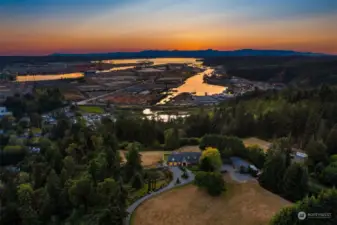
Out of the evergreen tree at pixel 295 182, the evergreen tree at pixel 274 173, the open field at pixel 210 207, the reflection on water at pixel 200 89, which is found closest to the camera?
the open field at pixel 210 207

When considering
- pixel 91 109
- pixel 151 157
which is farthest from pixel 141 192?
pixel 91 109

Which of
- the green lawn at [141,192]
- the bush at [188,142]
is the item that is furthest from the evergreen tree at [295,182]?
the bush at [188,142]

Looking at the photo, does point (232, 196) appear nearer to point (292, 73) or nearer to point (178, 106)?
point (178, 106)

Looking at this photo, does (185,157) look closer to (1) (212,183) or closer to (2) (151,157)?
(2) (151,157)

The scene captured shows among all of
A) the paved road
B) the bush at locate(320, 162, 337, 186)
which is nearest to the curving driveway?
the paved road

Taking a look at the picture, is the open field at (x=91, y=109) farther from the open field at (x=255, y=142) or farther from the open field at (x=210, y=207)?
the open field at (x=210, y=207)

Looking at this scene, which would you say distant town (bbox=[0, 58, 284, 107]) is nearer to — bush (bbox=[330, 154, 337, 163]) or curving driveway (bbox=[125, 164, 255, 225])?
bush (bbox=[330, 154, 337, 163])
